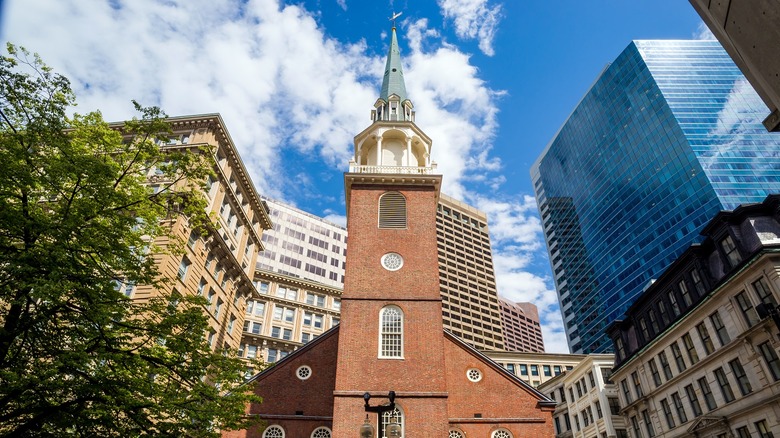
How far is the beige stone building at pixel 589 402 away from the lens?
43.8 metres

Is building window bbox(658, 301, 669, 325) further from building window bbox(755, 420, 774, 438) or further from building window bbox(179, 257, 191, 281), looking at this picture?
building window bbox(179, 257, 191, 281)

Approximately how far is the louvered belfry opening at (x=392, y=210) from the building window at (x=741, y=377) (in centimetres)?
2007

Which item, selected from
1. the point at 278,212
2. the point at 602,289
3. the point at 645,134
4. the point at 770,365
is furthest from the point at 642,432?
the point at 278,212

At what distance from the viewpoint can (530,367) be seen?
70.5m

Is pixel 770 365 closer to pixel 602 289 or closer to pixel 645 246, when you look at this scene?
pixel 645 246

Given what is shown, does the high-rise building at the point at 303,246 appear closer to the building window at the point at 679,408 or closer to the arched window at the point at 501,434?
the building window at the point at 679,408

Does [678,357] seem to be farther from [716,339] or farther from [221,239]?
[221,239]

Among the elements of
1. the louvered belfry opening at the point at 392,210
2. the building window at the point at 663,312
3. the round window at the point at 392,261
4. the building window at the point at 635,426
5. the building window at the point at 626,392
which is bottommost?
the building window at the point at 635,426

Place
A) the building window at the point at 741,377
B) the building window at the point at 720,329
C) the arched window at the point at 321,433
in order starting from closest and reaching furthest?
1. the arched window at the point at 321,433
2. the building window at the point at 741,377
3. the building window at the point at 720,329

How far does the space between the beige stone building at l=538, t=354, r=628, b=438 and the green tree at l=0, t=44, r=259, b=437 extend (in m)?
39.1

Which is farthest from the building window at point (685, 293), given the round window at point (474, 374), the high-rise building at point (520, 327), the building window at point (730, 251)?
the high-rise building at point (520, 327)

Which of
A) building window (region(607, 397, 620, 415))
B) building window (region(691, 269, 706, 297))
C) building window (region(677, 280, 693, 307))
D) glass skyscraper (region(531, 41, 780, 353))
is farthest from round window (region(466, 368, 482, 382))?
glass skyscraper (region(531, 41, 780, 353))

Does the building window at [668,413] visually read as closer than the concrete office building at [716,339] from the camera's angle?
No

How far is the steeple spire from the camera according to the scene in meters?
34.7
